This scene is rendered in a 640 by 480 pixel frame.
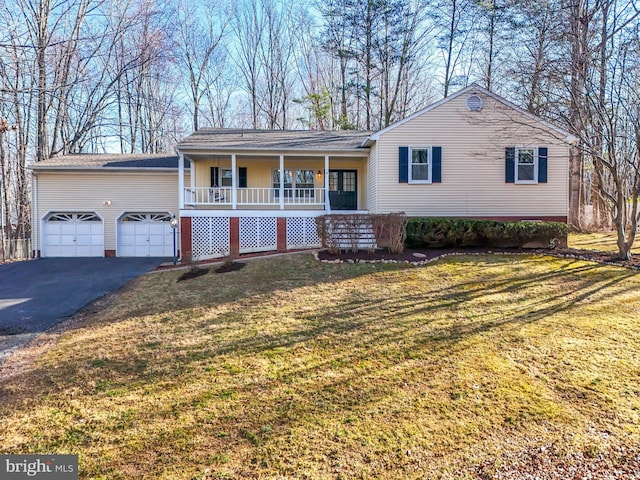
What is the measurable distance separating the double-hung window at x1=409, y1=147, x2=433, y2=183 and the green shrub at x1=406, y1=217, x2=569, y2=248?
2474mm

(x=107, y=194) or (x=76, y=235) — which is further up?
(x=107, y=194)

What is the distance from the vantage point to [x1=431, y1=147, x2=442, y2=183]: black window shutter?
12727 millimetres

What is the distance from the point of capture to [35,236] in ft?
48.4

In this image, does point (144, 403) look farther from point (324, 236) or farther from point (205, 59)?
point (205, 59)

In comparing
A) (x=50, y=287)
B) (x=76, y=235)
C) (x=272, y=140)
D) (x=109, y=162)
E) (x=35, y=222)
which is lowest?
(x=50, y=287)

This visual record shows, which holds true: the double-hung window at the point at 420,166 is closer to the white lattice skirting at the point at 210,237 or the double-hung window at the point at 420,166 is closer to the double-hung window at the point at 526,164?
the double-hung window at the point at 526,164

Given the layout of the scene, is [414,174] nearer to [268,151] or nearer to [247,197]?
[268,151]

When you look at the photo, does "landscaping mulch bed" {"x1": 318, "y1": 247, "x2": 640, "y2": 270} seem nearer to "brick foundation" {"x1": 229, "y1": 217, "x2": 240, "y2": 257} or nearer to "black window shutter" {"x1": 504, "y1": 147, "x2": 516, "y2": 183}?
"black window shutter" {"x1": 504, "y1": 147, "x2": 516, "y2": 183}

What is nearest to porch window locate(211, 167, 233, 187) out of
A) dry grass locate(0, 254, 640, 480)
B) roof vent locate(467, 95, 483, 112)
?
dry grass locate(0, 254, 640, 480)

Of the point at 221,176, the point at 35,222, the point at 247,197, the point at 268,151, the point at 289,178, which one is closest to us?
the point at 268,151

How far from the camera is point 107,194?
15.0 metres

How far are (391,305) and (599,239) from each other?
12565mm

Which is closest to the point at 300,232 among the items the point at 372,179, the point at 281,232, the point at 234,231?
the point at 281,232

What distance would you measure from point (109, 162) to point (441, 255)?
14.0m
